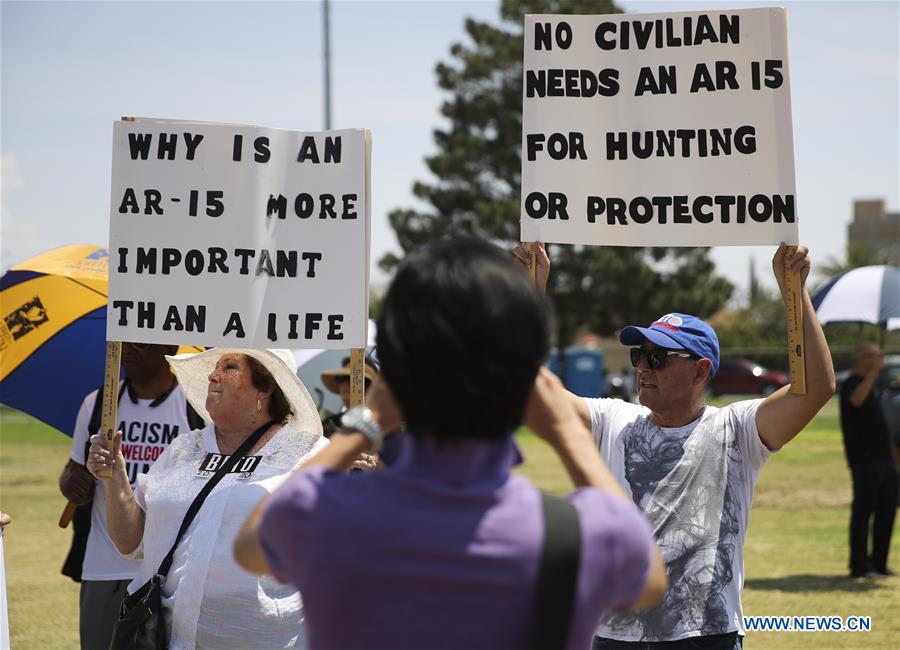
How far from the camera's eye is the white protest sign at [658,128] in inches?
170

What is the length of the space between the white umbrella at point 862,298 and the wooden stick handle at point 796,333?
8.37m

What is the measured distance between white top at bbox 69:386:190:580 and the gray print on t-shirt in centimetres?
251

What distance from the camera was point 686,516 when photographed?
3.94m

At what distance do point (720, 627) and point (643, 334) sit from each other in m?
1.03

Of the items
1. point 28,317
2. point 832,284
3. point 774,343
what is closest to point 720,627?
point 28,317

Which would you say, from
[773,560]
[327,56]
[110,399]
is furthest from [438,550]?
[327,56]

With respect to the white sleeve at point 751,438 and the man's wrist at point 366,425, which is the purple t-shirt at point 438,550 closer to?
the man's wrist at point 366,425

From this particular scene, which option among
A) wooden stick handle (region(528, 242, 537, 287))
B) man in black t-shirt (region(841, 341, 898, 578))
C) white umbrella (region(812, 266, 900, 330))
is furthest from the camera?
white umbrella (region(812, 266, 900, 330))

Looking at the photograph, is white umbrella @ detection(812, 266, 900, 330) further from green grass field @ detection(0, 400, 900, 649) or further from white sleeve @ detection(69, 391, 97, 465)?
white sleeve @ detection(69, 391, 97, 465)

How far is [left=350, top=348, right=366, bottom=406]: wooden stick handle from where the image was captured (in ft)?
14.0

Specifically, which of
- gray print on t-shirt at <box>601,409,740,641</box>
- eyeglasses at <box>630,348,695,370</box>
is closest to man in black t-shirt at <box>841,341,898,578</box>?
eyeglasses at <box>630,348,695,370</box>

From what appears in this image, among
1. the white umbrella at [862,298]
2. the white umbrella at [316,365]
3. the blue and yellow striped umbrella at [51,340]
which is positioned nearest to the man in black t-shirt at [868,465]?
the white umbrella at [862,298]

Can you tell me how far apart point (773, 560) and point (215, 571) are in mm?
8646

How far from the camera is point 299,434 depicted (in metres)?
4.32
